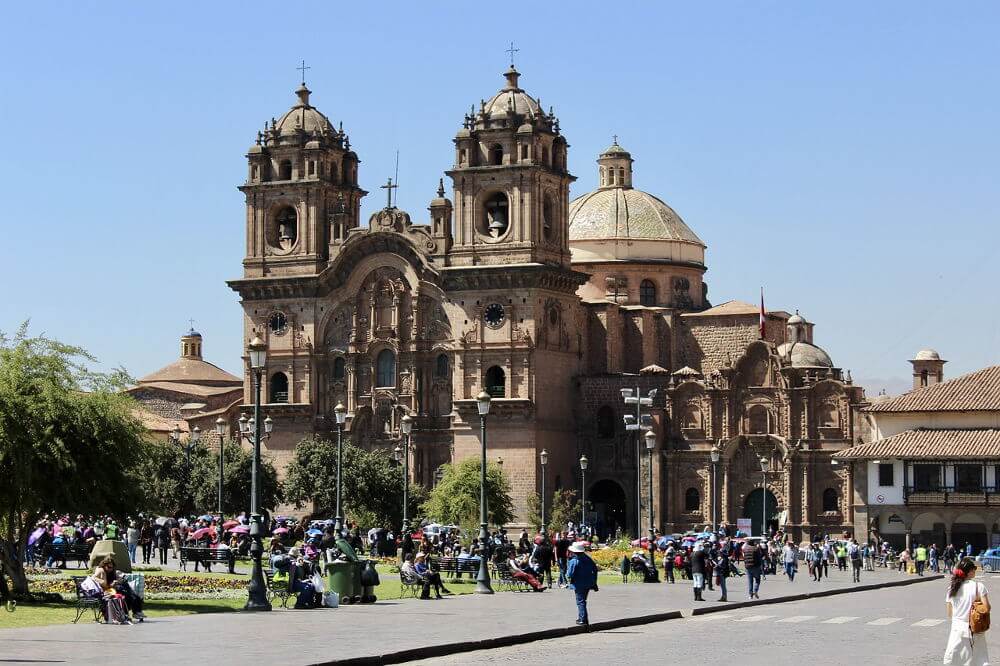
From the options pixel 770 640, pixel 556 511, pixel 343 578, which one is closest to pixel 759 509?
pixel 556 511

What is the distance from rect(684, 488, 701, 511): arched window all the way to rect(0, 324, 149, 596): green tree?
53.9 metres

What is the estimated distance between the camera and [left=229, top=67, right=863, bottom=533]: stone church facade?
282 ft

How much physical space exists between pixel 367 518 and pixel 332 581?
41.9 meters

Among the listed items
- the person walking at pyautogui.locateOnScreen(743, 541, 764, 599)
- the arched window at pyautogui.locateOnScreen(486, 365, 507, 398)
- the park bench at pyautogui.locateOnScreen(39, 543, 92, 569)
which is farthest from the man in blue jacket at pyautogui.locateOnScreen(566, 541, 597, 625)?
the arched window at pyautogui.locateOnScreen(486, 365, 507, 398)

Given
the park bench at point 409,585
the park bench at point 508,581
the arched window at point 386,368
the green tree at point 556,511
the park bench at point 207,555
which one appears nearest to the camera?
the park bench at point 409,585

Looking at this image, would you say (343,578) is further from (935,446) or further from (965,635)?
(935,446)

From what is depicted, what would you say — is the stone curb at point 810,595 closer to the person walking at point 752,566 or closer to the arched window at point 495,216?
the person walking at point 752,566

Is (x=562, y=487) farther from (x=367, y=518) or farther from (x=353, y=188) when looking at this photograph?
(x=353, y=188)

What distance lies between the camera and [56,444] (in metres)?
34.8

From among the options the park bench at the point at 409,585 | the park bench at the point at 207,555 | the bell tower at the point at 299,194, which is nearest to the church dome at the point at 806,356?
the bell tower at the point at 299,194

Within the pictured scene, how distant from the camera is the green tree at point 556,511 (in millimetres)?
81312

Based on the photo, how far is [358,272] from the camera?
9075cm

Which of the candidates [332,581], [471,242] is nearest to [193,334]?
[471,242]

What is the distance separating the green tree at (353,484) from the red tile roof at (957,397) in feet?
67.8
